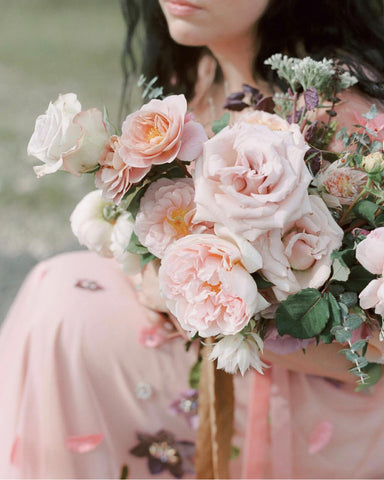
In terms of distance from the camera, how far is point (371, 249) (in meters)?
0.79

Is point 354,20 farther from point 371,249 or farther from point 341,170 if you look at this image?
point 371,249

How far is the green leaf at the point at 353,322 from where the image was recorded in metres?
0.83

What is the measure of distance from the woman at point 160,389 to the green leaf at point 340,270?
0.34 meters

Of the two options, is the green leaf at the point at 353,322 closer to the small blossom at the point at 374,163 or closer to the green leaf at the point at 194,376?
the small blossom at the point at 374,163

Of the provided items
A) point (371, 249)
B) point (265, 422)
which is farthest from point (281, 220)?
point (265, 422)

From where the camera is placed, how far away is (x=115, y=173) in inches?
33.5

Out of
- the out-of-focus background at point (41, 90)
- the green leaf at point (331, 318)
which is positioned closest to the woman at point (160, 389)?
the green leaf at point (331, 318)

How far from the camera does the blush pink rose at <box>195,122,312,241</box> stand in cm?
76

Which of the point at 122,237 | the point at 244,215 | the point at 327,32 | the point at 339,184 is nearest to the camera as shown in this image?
the point at 244,215

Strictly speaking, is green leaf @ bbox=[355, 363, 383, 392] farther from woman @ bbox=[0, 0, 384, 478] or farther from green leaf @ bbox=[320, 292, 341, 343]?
green leaf @ bbox=[320, 292, 341, 343]

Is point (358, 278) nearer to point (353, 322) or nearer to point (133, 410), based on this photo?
point (353, 322)

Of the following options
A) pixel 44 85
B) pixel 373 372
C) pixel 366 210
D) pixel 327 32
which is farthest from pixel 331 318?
pixel 44 85

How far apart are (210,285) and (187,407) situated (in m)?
0.54

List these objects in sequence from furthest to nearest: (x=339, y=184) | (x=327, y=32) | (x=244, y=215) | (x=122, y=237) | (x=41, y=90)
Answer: (x=41, y=90) < (x=327, y=32) < (x=122, y=237) < (x=339, y=184) < (x=244, y=215)
